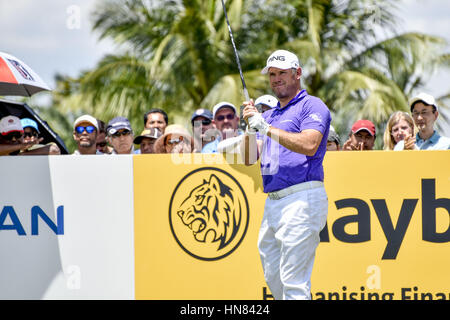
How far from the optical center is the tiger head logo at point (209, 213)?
212 inches

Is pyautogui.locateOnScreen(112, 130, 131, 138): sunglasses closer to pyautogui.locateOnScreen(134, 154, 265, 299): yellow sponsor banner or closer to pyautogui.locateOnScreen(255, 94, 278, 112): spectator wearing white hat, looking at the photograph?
pyautogui.locateOnScreen(134, 154, 265, 299): yellow sponsor banner

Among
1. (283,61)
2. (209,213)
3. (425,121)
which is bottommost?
(209,213)

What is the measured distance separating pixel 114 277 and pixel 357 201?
2192mm

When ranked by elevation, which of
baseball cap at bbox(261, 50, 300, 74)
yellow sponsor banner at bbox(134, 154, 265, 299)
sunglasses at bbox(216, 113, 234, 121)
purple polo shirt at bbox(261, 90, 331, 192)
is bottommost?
yellow sponsor banner at bbox(134, 154, 265, 299)

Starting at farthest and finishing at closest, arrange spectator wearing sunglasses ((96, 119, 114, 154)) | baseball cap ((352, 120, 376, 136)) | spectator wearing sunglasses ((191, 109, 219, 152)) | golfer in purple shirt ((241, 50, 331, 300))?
1. spectator wearing sunglasses ((96, 119, 114, 154))
2. spectator wearing sunglasses ((191, 109, 219, 152))
3. baseball cap ((352, 120, 376, 136))
4. golfer in purple shirt ((241, 50, 331, 300))

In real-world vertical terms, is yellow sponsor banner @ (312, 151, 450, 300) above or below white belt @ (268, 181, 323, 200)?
below

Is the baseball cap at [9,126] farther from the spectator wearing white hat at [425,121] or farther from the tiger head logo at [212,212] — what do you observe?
the spectator wearing white hat at [425,121]

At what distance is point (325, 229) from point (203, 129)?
6.21 ft

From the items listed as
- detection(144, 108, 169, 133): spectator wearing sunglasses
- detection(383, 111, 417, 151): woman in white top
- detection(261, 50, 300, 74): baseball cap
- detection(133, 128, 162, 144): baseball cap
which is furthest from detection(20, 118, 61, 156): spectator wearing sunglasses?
detection(383, 111, 417, 151): woman in white top

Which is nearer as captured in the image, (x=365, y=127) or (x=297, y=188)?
(x=297, y=188)

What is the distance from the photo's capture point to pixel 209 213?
5.41 m

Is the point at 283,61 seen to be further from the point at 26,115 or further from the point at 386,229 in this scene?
the point at 26,115

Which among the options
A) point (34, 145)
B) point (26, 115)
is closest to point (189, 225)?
point (34, 145)

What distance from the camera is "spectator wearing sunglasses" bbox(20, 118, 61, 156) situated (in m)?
5.95
